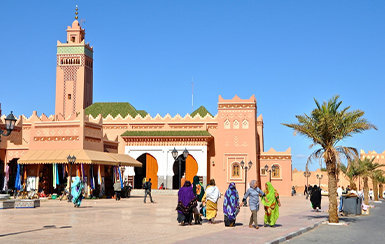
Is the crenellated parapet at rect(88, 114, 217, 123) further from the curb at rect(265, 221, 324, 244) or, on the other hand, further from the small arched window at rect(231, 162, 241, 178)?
the curb at rect(265, 221, 324, 244)

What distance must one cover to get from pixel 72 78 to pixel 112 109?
9088 millimetres

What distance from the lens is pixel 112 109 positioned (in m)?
50.1

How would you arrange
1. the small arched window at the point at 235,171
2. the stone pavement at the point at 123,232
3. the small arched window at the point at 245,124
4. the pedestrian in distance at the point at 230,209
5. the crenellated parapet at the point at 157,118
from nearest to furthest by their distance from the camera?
1. the stone pavement at the point at 123,232
2. the pedestrian in distance at the point at 230,209
3. the small arched window at the point at 245,124
4. the small arched window at the point at 235,171
5. the crenellated parapet at the point at 157,118

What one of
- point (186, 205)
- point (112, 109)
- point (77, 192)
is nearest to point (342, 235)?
point (186, 205)

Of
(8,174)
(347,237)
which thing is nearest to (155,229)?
(347,237)

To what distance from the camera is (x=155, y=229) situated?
12.5m

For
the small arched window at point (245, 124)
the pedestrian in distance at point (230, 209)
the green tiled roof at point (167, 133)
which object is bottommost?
the pedestrian in distance at point (230, 209)

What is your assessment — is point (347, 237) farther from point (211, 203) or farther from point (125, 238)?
point (125, 238)

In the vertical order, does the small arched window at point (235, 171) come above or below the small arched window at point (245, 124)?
below

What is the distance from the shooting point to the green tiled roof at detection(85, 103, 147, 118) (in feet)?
161

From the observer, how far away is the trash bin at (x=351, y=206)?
21.5 metres

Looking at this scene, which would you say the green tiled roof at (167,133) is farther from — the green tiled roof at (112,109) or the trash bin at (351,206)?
the trash bin at (351,206)

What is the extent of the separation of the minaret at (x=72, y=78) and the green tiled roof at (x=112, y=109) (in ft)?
16.0

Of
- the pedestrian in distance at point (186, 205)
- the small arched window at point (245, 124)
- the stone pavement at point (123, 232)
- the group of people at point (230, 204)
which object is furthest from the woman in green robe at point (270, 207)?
the small arched window at point (245, 124)
